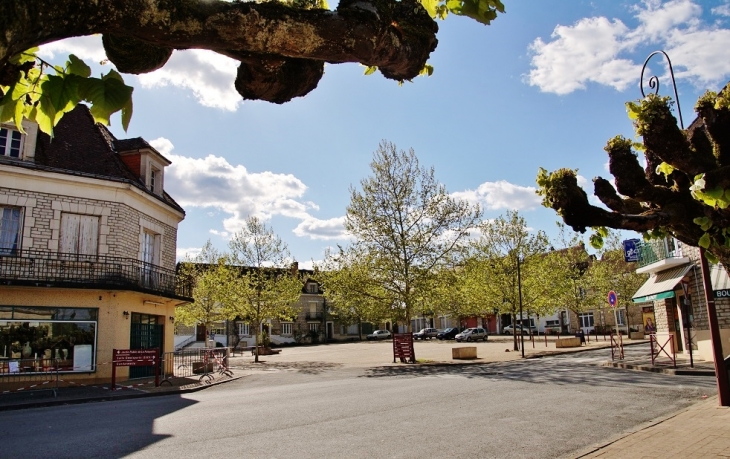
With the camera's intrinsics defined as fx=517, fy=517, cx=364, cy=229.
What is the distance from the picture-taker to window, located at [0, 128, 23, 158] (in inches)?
715

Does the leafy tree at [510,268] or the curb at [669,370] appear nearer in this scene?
the curb at [669,370]

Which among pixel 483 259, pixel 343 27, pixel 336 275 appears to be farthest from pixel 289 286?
pixel 343 27

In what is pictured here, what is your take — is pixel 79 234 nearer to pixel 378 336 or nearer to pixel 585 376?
pixel 585 376

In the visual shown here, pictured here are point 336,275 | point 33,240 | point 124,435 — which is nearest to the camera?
point 124,435

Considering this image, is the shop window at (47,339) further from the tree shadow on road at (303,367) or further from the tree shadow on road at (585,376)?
the tree shadow on road at (585,376)

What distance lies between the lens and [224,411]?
11320 millimetres

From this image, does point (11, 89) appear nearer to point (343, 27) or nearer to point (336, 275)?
point (343, 27)

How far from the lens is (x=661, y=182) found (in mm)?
6605

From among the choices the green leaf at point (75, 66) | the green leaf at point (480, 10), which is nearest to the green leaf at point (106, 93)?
the green leaf at point (75, 66)

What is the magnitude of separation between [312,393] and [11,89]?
12.9 metres

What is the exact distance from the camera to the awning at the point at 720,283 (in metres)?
16.7

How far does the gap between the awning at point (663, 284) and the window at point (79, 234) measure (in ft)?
70.2

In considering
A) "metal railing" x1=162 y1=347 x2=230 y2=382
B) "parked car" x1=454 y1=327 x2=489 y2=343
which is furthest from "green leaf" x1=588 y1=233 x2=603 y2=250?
"parked car" x1=454 y1=327 x2=489 y2=343

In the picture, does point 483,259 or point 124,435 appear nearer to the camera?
point 124,435
